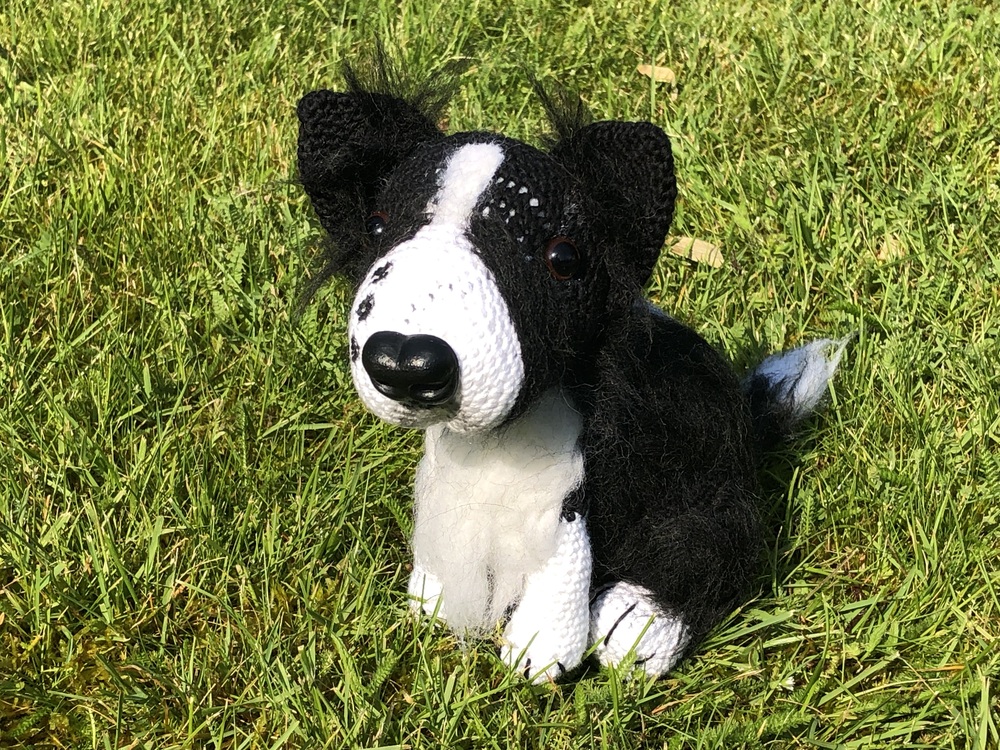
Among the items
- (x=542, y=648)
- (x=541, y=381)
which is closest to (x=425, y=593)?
(x=542, y=648)

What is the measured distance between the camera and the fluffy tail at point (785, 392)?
1.93 m

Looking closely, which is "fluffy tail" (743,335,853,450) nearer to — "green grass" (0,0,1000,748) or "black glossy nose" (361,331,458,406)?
"green grass" (0,0,1000,748)

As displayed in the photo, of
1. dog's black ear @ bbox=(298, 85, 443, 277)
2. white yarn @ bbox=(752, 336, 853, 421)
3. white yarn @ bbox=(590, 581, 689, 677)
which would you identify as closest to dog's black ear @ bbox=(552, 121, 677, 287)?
dog's black ear @ bbox=(298, 85, 443, 277)

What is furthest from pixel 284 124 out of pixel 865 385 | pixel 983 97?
pixel 983 97

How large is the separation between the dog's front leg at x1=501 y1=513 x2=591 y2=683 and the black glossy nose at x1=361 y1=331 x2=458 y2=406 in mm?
420

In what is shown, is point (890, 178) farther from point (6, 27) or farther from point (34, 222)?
point (6, 27)

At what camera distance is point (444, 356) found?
1162mm

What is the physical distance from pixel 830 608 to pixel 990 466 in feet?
1.66

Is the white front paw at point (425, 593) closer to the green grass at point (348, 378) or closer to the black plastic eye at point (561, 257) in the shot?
the green grass at point (348, 378)

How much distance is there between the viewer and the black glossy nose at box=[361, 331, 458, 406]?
1.16 metres

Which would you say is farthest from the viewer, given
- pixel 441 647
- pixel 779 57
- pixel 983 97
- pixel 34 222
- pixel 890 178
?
pixel 779 57

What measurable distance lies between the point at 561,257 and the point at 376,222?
10.6 inches

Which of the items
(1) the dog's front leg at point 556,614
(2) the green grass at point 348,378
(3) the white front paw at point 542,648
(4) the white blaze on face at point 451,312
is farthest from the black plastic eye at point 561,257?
(2) the green grass at point 348,378

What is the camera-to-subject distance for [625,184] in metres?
1.35
